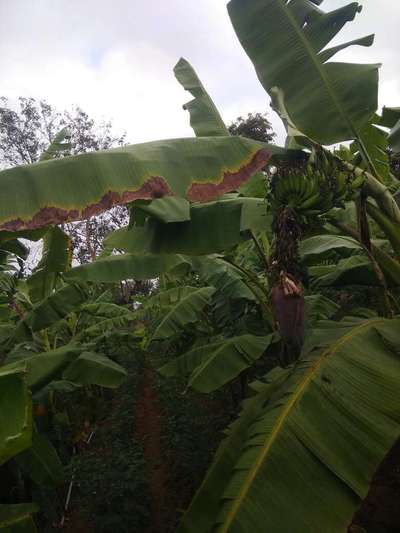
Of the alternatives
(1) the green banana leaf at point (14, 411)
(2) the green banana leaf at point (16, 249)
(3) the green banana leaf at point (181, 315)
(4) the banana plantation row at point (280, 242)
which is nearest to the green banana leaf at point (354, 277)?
(4) the banana plantation row at point (280, 242)

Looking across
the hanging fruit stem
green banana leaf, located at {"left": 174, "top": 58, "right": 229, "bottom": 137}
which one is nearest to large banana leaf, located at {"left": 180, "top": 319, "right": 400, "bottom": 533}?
the hanging fruit stem

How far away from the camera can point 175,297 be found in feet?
17.4

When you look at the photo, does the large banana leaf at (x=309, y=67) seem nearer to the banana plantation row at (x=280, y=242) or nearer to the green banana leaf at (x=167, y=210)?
the banana plantation row at (x=280, y=242)

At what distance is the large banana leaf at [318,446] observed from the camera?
134cm

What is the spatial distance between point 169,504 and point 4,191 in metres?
2.47

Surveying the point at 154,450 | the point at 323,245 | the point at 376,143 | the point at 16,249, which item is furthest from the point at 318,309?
the point at 16,249

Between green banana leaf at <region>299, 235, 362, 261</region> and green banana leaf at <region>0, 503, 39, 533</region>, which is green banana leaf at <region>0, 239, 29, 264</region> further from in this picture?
green banana leaf at <region>299, 235, 362, 261</region>

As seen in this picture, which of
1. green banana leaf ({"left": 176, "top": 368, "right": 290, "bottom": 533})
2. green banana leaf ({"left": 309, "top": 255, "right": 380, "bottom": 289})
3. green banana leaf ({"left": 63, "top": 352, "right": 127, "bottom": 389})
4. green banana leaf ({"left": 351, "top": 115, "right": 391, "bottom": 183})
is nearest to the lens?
green banana leaf ({"left": 176, "top": 368, "right": 290, "bottom": 533})

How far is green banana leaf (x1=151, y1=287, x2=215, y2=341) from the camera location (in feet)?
12.6

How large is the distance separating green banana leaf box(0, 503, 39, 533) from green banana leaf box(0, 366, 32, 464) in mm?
587

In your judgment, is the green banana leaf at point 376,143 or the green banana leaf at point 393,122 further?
the green banana leaf at point 376,143

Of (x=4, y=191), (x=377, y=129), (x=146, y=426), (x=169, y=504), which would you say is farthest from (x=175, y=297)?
(x=4, y=191)

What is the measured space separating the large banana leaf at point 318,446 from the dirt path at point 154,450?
1.35 metres

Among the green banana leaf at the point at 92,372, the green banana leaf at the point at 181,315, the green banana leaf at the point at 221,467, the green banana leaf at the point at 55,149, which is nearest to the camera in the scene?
the green banana leaf at the point at 221,467
